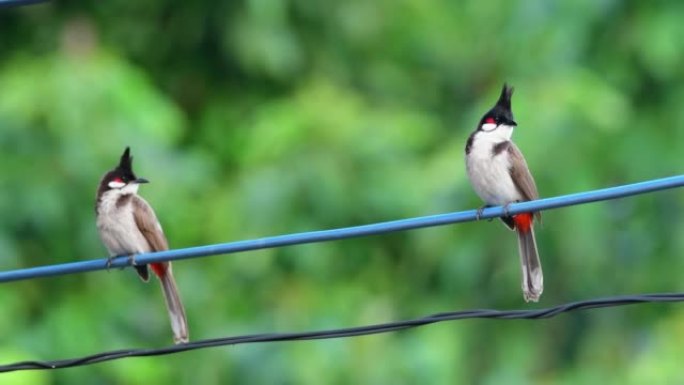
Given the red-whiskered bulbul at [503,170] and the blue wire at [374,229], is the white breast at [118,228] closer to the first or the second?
the red-whiskered bulbul at [503,170]

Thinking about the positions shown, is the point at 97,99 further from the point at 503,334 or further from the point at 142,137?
the point at 503,334

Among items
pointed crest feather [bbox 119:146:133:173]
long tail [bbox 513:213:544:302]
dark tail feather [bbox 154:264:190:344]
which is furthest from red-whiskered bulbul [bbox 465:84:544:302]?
pointed crest feather [bbox 119:146:133:173]

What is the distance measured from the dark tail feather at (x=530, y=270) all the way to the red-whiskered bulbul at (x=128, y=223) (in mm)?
1528

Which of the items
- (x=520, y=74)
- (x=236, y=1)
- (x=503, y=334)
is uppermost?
(x=236, y=1)

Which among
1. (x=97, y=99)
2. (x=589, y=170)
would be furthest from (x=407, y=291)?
(x=97, y=99)

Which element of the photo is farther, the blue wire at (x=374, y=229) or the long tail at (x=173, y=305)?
the long tail at (x=173, y=305)

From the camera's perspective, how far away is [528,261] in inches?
338

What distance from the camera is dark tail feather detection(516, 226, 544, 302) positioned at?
27.8 feet

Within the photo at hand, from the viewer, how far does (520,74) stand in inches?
A: 478

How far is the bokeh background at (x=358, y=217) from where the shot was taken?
10938 mm

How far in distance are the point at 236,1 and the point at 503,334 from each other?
299 cm

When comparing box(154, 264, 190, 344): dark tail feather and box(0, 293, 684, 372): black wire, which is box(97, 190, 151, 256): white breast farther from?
box(0, 293, 684, 372): black wire

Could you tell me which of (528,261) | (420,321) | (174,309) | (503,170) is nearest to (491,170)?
(503,170)

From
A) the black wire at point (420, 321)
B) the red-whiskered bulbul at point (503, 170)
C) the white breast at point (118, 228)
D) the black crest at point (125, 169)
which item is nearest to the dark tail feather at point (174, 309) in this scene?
the white breast at point (118, 228)
